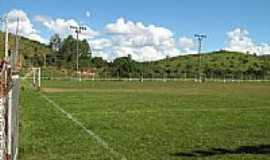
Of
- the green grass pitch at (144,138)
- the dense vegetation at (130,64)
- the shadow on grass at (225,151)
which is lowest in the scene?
the green grass pitch at (144,138)

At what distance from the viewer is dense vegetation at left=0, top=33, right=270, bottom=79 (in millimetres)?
144750

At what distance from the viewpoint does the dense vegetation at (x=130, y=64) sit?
145 metres

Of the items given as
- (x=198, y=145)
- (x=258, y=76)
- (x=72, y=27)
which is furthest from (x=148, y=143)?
(x=258, y=76)

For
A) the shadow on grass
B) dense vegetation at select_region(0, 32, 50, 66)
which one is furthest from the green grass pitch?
dense vegetation at select_region(0, 32, 50, 66)

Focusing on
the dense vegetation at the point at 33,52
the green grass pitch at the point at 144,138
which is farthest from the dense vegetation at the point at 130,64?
the green grass pitch at the point at 144,138

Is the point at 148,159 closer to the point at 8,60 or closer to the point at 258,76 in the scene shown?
the point at 8,60

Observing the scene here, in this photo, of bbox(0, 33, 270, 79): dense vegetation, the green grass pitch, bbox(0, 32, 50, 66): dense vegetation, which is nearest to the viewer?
the green grass pitch

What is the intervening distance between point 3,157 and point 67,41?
180575mm

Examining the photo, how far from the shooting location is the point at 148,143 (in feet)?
51.3

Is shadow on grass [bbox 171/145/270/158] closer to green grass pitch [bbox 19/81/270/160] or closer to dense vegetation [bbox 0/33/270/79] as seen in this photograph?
green grass pitch [bbox 19/81/270/160]

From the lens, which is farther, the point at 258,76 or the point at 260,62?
the point at 260,62

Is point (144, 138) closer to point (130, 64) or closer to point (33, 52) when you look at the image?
point (130, 64)

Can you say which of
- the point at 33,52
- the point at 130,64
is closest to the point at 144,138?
the point at 130,64

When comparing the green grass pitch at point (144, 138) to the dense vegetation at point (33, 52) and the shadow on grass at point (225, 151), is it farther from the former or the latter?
the dense vegetation at point (33, 52)
